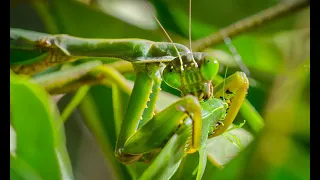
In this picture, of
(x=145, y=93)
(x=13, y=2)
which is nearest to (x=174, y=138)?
(x=145, y=93)

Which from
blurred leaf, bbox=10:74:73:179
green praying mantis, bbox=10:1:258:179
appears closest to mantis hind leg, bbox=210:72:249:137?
green praying mantis, bbox=10:1:258:179

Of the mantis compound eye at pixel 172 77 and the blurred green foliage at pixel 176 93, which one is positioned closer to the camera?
the blurred green foliage at pixel 176 93

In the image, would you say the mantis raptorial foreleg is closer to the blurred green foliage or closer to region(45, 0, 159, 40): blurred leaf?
the blurred green foliage

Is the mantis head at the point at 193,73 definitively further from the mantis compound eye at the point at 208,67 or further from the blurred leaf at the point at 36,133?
the blurred leaf at the point at 36,133

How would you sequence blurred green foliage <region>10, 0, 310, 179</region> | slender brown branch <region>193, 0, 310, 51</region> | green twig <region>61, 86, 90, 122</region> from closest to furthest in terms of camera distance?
blurred green foliage <region>10, 0, 310, 179</region>, green twig <region>61, 86, 90, 122</region>, slender brown branch <region>193, 0, 310, 51</region>

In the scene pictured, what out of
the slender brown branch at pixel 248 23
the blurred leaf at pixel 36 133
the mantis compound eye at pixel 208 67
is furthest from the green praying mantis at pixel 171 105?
the slender brown branch at pixel 248 23

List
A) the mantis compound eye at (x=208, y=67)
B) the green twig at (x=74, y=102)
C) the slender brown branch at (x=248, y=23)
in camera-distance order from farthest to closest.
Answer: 1. the slender brown branch at (x=248, y=23)
2. the green twig at (x=74, y=102)
3. the mantis compound eye at (x=208, y=67)
